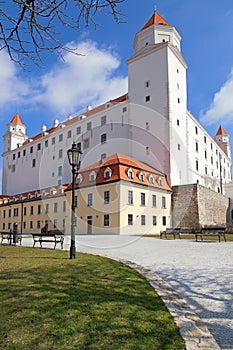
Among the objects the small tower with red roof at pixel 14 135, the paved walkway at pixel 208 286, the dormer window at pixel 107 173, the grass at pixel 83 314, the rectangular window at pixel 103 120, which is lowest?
the paved walkway at pixel 208 286

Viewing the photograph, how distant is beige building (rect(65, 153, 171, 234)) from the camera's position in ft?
102

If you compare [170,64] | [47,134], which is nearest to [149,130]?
[170,64]

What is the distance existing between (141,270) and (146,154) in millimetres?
35004

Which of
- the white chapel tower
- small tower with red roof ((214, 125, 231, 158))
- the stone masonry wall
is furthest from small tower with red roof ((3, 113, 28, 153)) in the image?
small tower with red roof ((214, 125, 231, 158))

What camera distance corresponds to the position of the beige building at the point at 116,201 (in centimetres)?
3125

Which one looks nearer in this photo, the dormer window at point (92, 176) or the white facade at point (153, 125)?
the dormer window at point (92, 176)

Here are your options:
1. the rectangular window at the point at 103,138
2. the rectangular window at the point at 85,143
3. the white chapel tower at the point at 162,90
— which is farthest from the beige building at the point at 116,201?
the rectangular window at the point at 85,143

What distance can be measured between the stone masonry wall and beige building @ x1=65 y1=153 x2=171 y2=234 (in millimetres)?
2129

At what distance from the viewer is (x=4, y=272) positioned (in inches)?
284

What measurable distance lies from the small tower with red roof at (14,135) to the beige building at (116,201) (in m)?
37.5

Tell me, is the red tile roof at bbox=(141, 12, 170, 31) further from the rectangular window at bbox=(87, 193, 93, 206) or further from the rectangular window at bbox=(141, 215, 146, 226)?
the rectangular window at bbox=(141, 215, 146, 226)

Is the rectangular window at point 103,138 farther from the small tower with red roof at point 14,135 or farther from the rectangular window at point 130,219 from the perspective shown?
the small tower with red roof at point 14,135

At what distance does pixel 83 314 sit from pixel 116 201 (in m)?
26.9

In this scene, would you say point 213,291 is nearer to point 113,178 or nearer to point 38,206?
point 113,178
